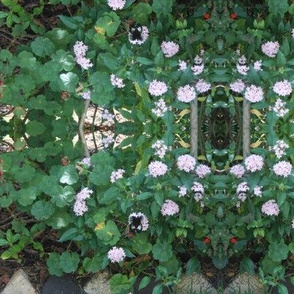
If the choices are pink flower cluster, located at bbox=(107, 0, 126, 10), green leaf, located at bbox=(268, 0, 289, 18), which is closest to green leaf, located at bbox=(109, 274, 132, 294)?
pink flower cluster, located at bbox=(107, 0, 126, 10)

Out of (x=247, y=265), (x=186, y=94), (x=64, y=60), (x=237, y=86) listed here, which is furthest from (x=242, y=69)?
(x=247, y=265)

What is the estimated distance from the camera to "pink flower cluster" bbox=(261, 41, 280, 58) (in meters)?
4.69

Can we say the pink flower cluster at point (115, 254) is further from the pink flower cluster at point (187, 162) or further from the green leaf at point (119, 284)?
the pink flower cluster at point (187, 162)

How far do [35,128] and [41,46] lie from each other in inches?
17.3

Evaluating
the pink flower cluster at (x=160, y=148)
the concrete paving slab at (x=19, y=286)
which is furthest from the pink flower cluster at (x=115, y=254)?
the pink flower cluster at (x=160, y=148)

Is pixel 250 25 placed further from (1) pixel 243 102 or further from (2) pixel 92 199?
(2) pixel 92 199

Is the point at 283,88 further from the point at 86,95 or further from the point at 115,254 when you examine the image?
the point at 115,254

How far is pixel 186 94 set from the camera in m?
4.62

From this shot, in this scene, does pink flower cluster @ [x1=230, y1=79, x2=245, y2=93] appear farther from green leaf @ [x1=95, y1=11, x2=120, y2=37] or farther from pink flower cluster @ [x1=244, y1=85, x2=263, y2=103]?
green leaf @ [x1=95, y1=11, x2=120, y2=37]

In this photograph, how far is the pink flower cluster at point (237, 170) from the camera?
183 inches

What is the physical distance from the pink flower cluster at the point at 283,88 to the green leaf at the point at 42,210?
4.34 ft

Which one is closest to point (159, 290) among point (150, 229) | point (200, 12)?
point (150, 229)

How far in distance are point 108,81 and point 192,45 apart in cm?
47

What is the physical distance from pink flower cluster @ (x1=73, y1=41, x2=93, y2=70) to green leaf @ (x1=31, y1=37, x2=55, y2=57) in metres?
0.13
